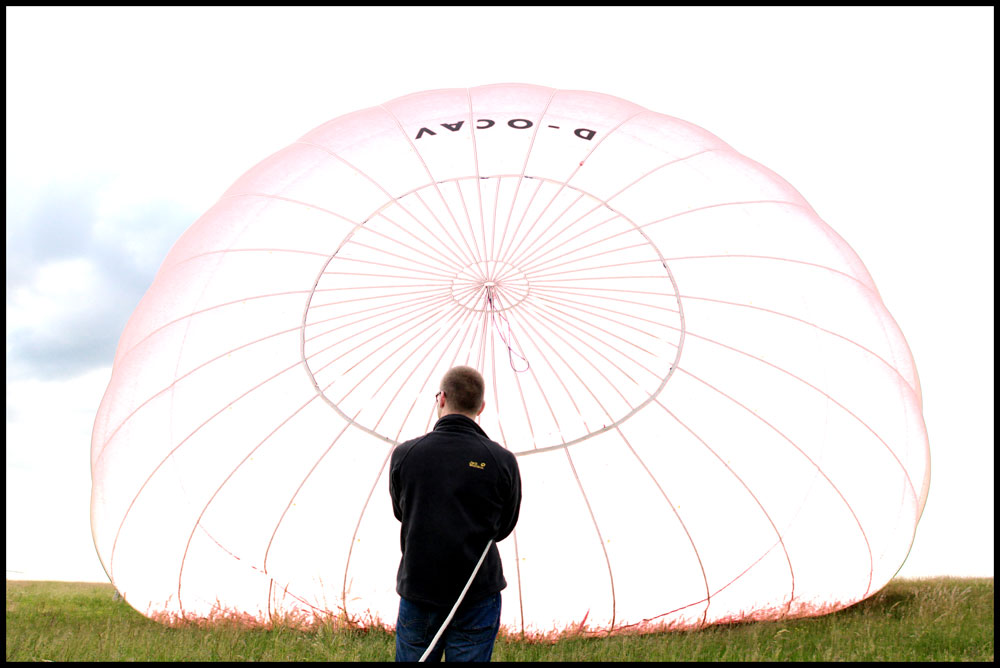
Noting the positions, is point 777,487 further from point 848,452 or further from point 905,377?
point 905,377

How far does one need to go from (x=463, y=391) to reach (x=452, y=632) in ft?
3.54

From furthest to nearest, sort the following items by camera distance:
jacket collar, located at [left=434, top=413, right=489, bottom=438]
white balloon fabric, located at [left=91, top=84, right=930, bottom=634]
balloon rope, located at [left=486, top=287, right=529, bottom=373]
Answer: balloon rope, located at [left=486, top=287, right=529, bottom=373]
white balloon fabric, located at [left=91, top=84, right=930, bottom=634]
jacket collar, located at [left=434, top=413, right=489, bottom=438]

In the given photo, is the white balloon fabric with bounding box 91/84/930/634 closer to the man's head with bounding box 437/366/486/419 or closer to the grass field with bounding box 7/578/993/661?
the grass field with bounding box 7/578/993/661

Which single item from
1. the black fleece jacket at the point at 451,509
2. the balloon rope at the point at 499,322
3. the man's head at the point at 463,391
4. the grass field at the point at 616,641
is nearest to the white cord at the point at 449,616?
the black fleece jacket at the point at 451,509

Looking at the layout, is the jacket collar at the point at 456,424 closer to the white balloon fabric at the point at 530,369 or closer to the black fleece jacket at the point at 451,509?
the black fleece jacket at the point at 451,509

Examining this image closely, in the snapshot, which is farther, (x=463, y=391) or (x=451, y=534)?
(x=463, y=391)

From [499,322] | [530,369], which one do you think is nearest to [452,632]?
[530,369]

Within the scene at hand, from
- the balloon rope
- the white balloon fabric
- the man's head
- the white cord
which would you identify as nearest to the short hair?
the man's head

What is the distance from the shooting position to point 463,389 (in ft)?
12.0

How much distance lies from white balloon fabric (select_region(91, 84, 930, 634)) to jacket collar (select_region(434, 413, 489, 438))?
305 centimetres

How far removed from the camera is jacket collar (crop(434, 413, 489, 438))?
142 inches

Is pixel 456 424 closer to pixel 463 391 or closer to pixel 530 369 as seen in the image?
pixel 463 391

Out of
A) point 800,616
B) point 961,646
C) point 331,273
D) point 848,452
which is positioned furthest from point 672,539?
point 331,273

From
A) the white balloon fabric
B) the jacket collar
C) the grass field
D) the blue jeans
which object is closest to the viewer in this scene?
the blue jeans
